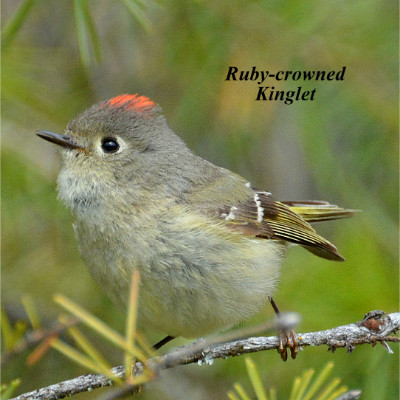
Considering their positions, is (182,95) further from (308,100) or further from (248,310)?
(248,310)

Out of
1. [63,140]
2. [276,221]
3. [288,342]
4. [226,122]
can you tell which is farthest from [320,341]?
[226,122]

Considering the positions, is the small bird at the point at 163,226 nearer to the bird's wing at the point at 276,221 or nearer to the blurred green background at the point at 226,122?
the bird's wing at the point at 276,221

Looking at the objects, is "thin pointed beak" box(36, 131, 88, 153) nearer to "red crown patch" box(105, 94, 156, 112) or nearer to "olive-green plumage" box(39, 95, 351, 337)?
"olive-green plumage" box(39, 95, 351, 337)

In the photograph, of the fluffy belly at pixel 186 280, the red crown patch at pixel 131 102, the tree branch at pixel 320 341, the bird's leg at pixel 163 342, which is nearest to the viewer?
the tree branch at pixel 320 341

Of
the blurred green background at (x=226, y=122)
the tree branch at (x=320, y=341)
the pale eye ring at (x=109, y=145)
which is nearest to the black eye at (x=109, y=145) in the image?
the pale eye ring at (x=109, y=145)

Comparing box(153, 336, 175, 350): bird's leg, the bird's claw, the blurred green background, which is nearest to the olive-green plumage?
the bird's claw

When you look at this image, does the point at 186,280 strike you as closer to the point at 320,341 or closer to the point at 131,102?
the point at 320,341

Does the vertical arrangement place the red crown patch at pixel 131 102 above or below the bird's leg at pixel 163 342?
above

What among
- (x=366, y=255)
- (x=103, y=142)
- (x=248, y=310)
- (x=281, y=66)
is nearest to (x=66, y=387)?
(x=248, y=310)
